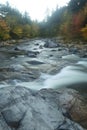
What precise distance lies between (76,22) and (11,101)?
45699 millimetres

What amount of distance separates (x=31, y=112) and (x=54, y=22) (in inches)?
4208

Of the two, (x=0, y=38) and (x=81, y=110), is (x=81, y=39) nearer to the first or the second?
(x=0, y=38)

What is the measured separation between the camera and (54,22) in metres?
112

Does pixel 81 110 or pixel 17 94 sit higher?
pixel 17 94

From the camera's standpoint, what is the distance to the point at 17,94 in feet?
28.1

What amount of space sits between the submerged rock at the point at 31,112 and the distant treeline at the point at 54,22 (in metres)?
34.2

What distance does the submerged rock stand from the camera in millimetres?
7168

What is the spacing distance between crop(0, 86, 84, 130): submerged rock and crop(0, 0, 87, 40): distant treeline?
3424cm

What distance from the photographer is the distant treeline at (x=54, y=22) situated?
168 ft

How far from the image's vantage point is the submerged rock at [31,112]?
7.17m

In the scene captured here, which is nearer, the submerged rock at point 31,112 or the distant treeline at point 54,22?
the submerged rock at point 31,112

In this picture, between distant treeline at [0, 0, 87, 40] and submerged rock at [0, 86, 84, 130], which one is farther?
distant treeline at [0, 0, 87, 40]

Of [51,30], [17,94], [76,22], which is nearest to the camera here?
[17,94]

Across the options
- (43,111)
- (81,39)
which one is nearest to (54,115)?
(43,111)
